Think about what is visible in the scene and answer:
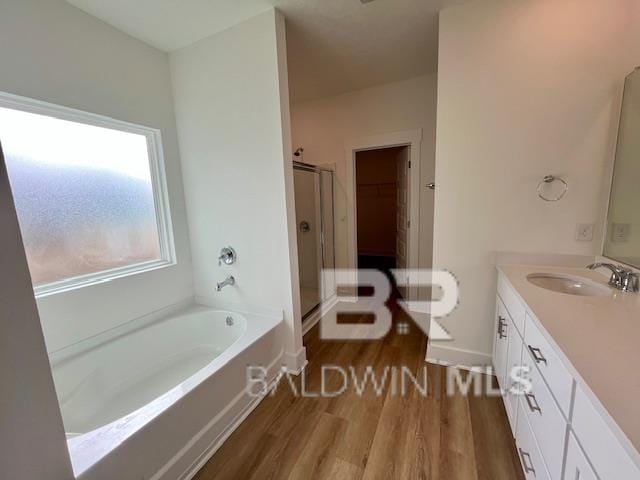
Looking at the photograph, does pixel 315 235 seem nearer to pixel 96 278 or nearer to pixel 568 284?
pixel 96 278

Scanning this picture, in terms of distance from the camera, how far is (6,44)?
1.38 meters

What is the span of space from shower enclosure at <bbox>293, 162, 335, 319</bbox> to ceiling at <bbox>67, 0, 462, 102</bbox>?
3.66 feet

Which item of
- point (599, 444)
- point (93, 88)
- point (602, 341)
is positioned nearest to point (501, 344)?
point (602, 341)

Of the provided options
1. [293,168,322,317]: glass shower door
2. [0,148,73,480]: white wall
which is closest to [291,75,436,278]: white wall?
[293,168,322,317]: glass shower door

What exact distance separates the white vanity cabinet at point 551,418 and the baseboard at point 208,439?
1.49 m

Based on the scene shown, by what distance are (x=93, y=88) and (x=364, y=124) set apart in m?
2.43

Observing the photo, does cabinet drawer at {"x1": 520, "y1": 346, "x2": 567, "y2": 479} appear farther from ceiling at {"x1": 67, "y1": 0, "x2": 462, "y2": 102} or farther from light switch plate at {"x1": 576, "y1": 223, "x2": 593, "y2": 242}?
ceiling at {"x1": 67, "y1": 0, "x2": 462, "y2": 102}

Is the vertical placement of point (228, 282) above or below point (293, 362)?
above

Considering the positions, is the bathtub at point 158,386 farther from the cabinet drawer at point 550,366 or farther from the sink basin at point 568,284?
the sink basin at point 568,284

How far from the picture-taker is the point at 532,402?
1.13 metres

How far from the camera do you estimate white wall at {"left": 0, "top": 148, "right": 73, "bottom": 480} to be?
70 cm

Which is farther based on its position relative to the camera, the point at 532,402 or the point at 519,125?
the point at 519,125

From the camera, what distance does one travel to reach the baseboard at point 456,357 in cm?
200

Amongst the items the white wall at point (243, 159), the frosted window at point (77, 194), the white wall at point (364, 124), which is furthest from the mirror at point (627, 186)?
the frosted window at point (77, 194)
